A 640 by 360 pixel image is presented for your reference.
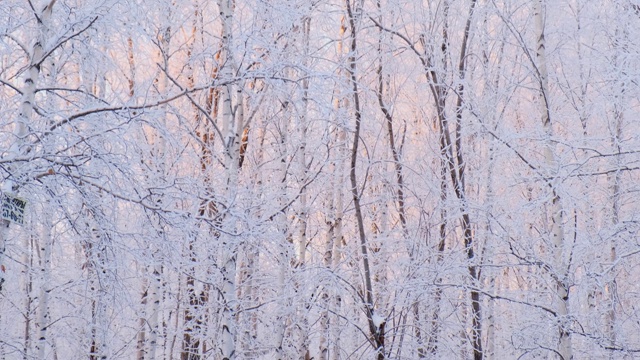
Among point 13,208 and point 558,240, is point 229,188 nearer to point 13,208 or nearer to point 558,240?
point 13,208

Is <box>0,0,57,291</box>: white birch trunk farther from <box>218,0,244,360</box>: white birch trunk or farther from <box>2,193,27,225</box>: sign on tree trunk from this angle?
<box>218,0,244,360</box>: white birch trunk

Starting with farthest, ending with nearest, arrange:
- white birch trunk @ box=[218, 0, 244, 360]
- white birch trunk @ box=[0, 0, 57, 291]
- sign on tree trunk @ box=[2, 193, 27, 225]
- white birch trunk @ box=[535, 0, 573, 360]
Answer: white birch trunk @ box=[535, 0, 573, 360] < white birch trunk @ box=[218, 0, 244, 360] < white birch trunk @ box=[0, 0, 57, 291] < sign on tree trunk @ box=[2, 193, 27, 225]

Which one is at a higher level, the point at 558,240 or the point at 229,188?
the point at 229,188

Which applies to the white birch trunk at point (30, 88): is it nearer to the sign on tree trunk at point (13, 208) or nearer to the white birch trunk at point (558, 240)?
the sign on tree trunk at point (13, 208)

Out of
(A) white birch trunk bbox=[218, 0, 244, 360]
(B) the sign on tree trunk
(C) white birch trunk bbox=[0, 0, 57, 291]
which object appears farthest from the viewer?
(A) white birch trunk bbox=[218, 0, 244, 360]

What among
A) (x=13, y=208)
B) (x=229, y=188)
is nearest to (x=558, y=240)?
(x=229, y=188)

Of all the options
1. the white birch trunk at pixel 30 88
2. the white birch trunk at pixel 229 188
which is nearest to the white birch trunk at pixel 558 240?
the white birch trunk at pixel 229 188

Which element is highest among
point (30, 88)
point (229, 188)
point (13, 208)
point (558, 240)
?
point (30, 88)

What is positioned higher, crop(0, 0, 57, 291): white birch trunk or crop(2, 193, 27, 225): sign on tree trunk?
crop(0, 0, 57, 291): white birch trunk

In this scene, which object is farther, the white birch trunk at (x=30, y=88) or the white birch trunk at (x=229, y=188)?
the white birch trunk at (x=229, y=188)

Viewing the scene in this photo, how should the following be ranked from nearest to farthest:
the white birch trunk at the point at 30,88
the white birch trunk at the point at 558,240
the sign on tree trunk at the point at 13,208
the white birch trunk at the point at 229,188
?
the sign on tree trunk at the point at 13,208
the white birch trunk at the point at 30,88
the white birch trunk at the point at 229,188
the white birch trunk at the point at 558,240

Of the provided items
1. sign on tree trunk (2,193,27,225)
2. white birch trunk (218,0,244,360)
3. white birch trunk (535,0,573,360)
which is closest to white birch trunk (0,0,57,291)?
sign on tree trunk (2,193,27,225)

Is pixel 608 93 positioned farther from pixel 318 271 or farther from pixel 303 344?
pixel 303 344

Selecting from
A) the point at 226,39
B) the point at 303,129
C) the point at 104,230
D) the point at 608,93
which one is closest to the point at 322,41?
the point at 303,129
